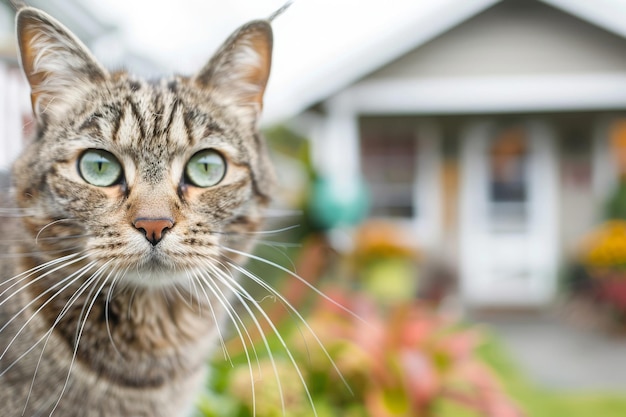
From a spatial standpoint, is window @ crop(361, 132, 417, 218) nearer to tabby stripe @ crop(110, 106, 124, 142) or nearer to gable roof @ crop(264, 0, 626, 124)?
gable roof @ crop(264, 0, 626, 124)

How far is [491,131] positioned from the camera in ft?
26.1

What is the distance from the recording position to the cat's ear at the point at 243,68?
984 mm

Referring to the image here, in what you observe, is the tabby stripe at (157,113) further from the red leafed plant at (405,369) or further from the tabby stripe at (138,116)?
the red leafed plant at (405,369)

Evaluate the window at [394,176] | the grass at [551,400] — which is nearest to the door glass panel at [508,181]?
the window at [394,176]

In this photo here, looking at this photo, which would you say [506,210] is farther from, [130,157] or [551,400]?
[130,157]

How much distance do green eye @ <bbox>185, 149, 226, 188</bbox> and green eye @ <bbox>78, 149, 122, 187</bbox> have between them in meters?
0.12

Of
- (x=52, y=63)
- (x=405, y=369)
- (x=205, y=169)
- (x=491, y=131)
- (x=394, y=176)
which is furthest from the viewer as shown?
(x=394, y=176)

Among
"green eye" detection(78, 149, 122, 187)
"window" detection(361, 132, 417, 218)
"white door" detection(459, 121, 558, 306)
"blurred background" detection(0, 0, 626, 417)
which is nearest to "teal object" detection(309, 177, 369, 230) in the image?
"blurred background" detection(0, 0, 626, 417)

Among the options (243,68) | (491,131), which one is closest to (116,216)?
(243,68)

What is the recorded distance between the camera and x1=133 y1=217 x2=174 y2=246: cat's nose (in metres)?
0.94

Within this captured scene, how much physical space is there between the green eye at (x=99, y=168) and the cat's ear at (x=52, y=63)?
4.2 inches

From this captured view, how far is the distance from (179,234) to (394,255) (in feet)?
18.1

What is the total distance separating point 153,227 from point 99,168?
14 cm

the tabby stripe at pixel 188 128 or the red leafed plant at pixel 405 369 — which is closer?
the tabby stripe at pixel 188 128
